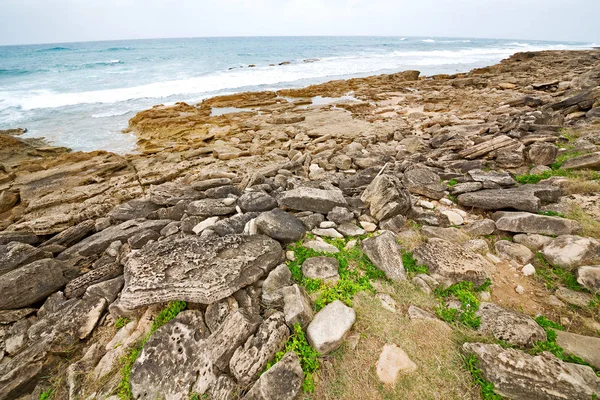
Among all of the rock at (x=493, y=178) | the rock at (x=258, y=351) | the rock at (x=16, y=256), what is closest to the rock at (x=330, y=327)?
the rock at (x=258, y=351)

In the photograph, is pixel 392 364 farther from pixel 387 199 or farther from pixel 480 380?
pixel 387 199

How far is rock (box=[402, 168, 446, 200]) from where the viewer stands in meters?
5.48

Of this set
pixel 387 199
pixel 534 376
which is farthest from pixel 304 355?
pixel 387 199

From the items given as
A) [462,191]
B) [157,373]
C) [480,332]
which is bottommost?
[157,373]

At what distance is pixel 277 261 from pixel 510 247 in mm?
3558

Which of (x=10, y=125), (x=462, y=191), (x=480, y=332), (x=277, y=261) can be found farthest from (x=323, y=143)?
(x=10, y=125)

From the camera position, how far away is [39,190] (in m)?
7.95

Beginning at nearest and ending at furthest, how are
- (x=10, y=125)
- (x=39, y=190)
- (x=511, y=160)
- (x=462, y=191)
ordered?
1. (x=462, y=191)
2. (x=511, y=160)
3. (x=39, y=190)
4. (x=10, y=125)

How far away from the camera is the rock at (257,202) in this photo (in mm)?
5242

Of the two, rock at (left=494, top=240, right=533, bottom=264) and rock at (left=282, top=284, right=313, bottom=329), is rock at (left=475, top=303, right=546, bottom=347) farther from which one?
rock at (left=282, top=284, right=313, bottom=329)

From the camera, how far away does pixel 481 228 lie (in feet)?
14.3

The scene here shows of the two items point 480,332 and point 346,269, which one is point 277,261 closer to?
point 346,269

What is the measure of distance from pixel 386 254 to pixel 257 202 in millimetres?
2716

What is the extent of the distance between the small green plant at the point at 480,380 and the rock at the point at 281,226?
2642 mm
